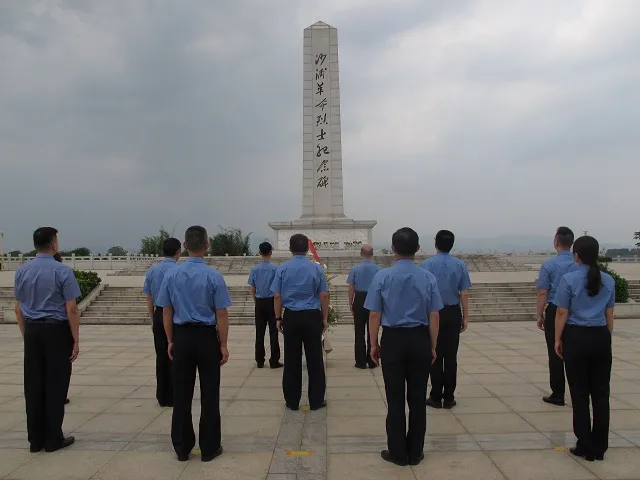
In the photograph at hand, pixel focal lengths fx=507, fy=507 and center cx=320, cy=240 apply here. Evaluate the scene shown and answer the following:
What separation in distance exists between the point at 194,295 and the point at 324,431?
152cm

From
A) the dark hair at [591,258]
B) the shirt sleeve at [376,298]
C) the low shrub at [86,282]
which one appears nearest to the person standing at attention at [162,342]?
the shirt sleeve at [376,298]

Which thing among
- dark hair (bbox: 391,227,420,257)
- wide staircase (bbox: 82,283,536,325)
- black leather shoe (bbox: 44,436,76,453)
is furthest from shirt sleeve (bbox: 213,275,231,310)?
wide staircase (bbox: 82,283,536,325)

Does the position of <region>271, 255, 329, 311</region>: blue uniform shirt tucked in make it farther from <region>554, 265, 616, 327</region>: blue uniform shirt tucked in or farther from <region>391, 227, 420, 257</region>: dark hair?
<region>554, 265, 616, 327</region>: blue uniform shirt tucked in

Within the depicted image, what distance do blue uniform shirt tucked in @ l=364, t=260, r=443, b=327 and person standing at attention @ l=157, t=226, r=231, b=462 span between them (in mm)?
1010

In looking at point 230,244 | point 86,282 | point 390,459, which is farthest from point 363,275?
point 230,244

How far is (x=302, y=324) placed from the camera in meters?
4.49

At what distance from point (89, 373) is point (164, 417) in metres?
2.18

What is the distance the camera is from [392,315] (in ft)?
10.8

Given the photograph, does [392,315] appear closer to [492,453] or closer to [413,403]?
[413,403]

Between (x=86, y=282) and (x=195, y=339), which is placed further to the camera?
(x=86, y=282)

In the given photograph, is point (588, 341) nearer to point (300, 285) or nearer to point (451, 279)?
point (451, 279)

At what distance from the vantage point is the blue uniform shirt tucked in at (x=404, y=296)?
327cm

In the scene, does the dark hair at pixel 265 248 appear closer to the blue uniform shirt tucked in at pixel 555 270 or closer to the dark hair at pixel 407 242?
the dark hair at pixel 407 242

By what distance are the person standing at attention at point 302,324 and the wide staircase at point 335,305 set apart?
6.03m
